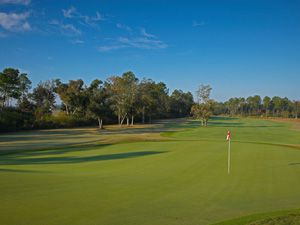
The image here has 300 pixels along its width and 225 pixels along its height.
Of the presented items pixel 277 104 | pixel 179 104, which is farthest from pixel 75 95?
pixel 277 104

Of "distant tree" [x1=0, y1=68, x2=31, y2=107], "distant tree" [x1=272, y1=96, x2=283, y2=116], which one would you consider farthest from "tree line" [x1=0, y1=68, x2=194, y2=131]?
"distant tree" [x1=272, y1=96, x2=283, y2=116]

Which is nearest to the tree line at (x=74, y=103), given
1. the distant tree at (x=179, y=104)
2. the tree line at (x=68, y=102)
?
the tree line at (x=68, y=102)

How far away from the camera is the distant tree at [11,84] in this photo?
234 feet

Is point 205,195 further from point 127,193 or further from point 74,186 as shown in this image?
point 74,186

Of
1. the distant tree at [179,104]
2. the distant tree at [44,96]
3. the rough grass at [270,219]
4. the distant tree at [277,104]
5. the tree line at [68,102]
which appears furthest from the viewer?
the distant tree at [277,104]

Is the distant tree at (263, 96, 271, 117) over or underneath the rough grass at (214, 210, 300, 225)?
over

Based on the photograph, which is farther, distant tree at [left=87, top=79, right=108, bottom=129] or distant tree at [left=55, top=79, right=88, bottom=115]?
distant tree at [left=55, top=79, right=88, bottom=115]

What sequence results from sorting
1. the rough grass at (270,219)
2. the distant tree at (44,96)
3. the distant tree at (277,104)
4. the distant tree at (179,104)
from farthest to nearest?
the distant tree at (277,104) < the distant tree at (179,104) < the distant tree at (44,96) < the rough grass at (270,219)

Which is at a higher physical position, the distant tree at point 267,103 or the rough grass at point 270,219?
the distant tree at point 267,103

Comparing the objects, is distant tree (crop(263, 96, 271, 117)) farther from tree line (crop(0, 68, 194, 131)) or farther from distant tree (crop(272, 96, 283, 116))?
tree line (crop(0, 68, 194, 131))

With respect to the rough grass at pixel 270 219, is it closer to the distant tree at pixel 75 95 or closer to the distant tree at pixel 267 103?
the distant tree at pixel 75 95

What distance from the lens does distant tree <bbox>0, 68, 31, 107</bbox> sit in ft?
234

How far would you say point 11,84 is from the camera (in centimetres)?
7431

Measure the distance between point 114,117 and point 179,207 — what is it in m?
84.6
